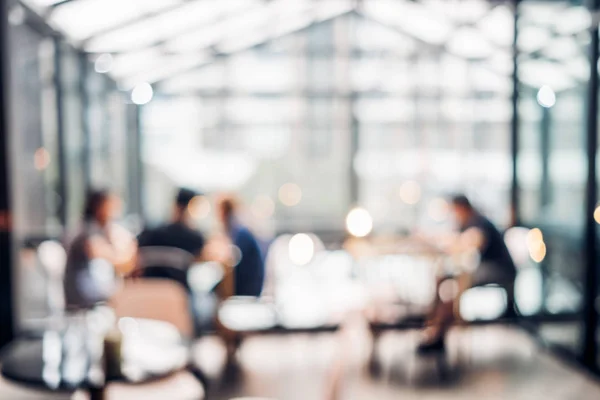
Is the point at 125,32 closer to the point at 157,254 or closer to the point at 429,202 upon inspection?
the point at 157,254

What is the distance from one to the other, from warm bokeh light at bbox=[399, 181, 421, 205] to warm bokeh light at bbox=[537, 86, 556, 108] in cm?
267

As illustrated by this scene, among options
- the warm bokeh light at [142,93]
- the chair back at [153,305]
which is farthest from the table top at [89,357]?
the warm bokeh light at [142,93]

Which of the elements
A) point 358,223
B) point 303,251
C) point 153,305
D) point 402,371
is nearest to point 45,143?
point 153,305

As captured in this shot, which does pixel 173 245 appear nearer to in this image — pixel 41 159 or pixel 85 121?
pixel 41 159

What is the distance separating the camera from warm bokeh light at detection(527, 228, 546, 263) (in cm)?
555

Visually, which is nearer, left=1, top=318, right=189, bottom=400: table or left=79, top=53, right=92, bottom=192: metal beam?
left=1, top=318, right=189, bottom=400: table

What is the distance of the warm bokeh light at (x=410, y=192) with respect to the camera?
825 cm

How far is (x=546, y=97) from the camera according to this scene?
5.59m

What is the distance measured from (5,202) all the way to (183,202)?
1.47 metres

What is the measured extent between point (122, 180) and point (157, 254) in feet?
13.1

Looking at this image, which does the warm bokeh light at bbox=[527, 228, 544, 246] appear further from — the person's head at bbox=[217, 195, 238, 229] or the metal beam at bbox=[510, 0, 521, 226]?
the person's head at bbox=[217, 195, 238, 229]

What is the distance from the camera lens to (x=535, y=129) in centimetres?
589

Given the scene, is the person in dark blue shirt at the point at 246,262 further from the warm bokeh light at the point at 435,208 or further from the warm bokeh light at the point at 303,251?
the warm bokeh light at the point at 435,208

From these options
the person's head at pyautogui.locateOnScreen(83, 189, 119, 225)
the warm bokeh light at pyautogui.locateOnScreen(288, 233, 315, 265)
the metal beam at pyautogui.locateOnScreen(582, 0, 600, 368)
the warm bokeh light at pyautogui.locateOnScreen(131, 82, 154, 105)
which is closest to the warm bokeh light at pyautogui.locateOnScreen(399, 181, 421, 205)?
the warm bokeh light at pyautogui.locateOnScreen(131, 82, 154, 105)
